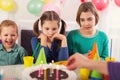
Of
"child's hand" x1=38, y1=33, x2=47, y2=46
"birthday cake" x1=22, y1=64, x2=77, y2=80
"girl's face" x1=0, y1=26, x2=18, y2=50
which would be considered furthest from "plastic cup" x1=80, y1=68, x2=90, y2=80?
"girl's face" x1=0, y1=26, x2=18, y2=50

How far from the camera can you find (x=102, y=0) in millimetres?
2496

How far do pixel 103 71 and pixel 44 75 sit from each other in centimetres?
29

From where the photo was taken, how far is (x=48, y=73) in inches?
48.8

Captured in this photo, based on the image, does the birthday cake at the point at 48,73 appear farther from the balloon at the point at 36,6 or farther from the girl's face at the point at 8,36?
the balloon at the point at 36,6

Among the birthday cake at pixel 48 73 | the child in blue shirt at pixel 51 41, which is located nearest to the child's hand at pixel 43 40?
the child in blue shirt at pixel 51 41

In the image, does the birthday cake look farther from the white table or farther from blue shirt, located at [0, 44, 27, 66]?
blue shirt, located at [0, 44, 27, 66]

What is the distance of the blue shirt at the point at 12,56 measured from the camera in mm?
1869

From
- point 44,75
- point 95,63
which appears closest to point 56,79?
→ point 44,75

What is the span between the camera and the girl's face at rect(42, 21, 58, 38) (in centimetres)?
190

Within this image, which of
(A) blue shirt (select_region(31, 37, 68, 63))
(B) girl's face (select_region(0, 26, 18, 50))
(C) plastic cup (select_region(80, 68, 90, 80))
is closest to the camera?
(C) plastic cup (select_region(80, 68, 90, 80))

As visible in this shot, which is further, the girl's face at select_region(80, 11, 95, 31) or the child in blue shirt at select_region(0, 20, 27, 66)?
the girl's face at select_region(80, 11, 95, 31)

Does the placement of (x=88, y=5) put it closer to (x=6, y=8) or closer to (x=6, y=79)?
(x=6, y=8)

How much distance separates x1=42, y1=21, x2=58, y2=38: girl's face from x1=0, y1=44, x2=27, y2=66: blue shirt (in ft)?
0.81

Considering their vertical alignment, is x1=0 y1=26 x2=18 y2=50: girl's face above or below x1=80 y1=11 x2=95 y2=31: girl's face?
below
